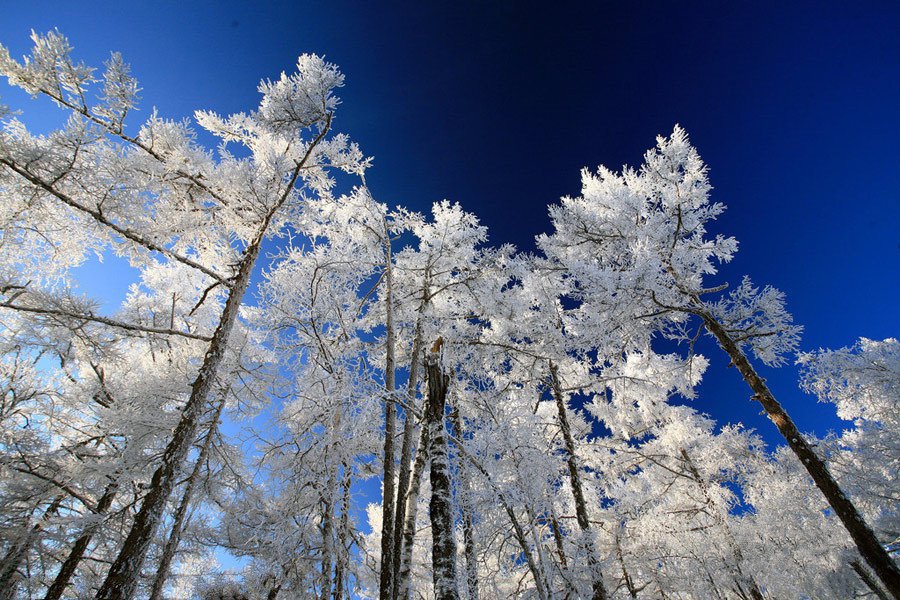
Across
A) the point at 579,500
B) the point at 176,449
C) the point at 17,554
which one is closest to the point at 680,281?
the point at 579,500

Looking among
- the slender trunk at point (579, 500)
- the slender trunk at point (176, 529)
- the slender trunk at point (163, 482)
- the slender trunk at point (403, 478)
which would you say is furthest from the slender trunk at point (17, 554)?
the slender trunk at point (579, 500)

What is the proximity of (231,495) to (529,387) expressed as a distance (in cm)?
906

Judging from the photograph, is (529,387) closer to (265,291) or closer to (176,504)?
(265,291)

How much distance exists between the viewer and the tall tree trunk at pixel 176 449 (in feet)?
13.5

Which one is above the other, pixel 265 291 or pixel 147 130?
pixel 147 130

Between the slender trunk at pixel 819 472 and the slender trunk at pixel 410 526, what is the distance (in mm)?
6209

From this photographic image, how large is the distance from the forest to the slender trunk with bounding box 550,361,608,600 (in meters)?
0.06

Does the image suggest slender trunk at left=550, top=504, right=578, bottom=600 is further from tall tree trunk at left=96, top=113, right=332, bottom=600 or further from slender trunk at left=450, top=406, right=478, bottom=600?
tall tree trunk at left=96, top=113, right=332, bottom=600

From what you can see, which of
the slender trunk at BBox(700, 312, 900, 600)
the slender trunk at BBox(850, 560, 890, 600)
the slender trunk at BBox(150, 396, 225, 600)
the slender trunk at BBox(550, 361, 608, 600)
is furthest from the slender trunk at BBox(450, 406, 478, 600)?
the slender trunk at BBox(850, 560, 890, 600)

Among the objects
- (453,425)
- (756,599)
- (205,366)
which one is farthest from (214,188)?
(756,599)

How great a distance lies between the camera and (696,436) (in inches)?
484

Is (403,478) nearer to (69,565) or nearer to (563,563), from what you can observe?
(563,563)

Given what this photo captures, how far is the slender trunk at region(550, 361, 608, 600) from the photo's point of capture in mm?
7430

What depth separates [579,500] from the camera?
8.38 metres
